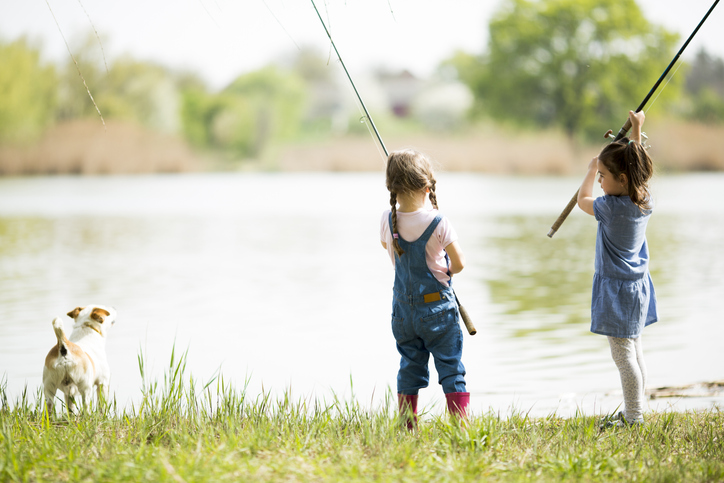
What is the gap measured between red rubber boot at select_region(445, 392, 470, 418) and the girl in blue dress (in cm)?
56

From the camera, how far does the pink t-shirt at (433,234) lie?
2.65 meters

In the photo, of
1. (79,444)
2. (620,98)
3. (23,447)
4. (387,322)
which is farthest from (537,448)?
(620,98)

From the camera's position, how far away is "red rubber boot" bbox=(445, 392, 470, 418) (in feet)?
8.74

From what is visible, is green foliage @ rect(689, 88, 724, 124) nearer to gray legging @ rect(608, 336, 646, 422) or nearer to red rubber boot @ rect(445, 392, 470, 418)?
gray legging @ rect(608, 336, 646, 422)

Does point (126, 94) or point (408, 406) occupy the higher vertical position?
point (126, 94)

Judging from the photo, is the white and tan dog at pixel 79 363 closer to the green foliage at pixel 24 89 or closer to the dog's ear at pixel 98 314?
the dog's ear at pixel 98 314

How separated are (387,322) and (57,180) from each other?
80.2 feet

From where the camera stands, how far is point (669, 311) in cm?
602


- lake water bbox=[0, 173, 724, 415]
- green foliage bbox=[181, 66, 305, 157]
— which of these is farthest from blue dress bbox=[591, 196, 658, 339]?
green foliage bbox=[181, 66, 305, 157]

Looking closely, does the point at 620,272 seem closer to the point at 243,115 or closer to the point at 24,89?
the point at 243,115

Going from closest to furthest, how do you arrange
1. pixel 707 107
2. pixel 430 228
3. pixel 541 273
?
pixel 430 228, pixel 541 273, pixel 707 107

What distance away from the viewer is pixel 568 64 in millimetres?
40219

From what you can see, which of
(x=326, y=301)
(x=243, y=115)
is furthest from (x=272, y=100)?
(x=326, y=301)

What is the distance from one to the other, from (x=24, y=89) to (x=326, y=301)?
97.4ft
